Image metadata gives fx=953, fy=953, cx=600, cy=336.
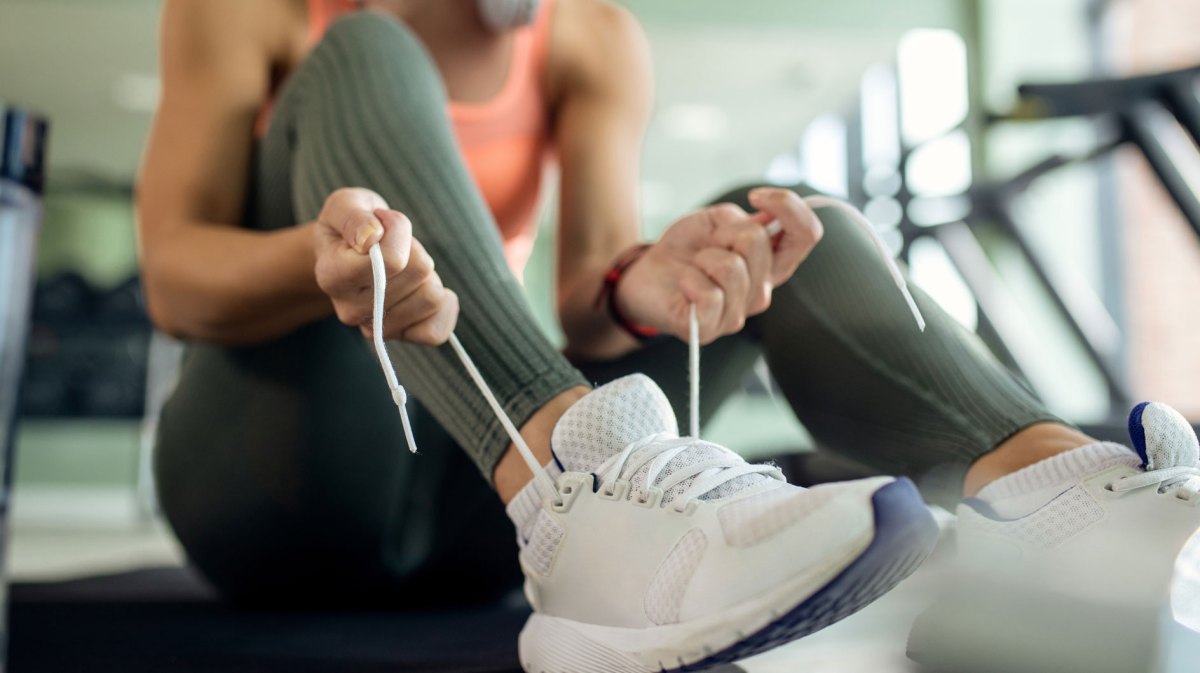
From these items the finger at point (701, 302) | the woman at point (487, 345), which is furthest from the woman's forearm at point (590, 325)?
the finger at point (701, 302)

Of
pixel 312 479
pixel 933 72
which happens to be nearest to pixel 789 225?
pixel 312 479

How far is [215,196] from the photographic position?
2.30 feet

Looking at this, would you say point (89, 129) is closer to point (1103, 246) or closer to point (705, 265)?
point (1103, 246)

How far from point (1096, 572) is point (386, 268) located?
35cm

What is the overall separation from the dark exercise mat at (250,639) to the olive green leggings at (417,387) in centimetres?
4

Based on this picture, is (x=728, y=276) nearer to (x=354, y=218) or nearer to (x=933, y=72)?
(x=354, y=218)

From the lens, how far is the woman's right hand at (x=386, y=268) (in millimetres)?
430

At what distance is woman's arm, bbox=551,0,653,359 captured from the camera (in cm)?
90

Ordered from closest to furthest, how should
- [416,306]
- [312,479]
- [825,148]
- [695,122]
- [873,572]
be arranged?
[873,572]
[416,306]
[312,479]
[695,122]
[825,148]

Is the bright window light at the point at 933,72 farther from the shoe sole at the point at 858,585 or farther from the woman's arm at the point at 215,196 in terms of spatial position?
the shoe sole at the point at 858,585

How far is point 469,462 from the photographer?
715mm

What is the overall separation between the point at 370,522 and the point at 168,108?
372 millimetres

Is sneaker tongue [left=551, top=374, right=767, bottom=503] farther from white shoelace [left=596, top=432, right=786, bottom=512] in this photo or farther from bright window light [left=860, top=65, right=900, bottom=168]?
bright window light [left=860, top=65, right=900, bottom=168]

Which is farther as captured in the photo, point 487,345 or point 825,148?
point 825,148
